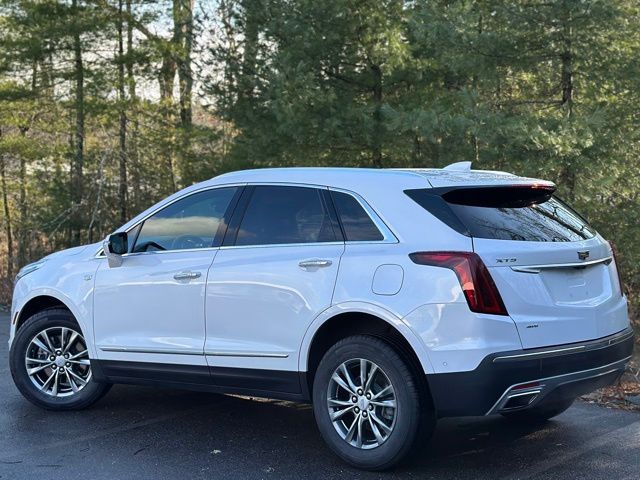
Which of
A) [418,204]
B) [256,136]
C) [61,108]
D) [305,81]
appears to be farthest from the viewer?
[61,108]

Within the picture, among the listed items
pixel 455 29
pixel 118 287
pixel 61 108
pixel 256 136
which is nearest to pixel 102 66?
pixel 61 108

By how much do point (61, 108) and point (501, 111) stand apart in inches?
504

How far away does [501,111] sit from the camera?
11.3 metres

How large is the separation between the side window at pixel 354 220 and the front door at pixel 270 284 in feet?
0.23

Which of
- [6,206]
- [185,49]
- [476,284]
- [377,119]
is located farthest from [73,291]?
[6,206]

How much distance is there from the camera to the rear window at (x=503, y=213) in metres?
4.43

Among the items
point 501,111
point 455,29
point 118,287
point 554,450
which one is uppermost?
point 455,29

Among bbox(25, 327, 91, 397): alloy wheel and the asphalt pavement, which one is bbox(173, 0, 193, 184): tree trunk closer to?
bbox(25, 327, 91, 397): alloy wheel

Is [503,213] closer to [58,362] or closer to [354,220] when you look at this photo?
[354,220]

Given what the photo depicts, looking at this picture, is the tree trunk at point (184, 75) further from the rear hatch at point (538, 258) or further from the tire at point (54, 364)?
the rear hatch at point (538, 258)

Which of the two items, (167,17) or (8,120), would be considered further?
(8,120)

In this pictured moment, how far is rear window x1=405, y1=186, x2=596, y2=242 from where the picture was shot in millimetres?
4430

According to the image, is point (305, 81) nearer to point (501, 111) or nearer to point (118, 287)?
point (501, 111)

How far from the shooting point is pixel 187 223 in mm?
5539
